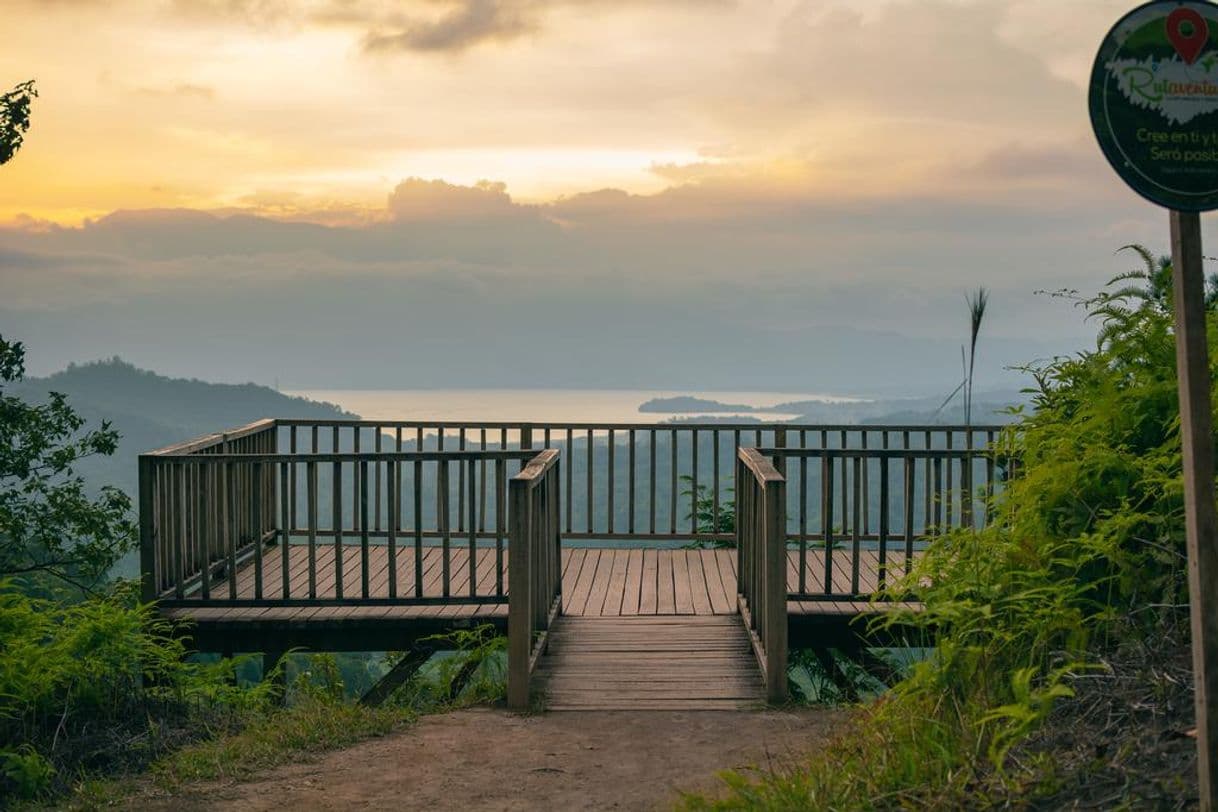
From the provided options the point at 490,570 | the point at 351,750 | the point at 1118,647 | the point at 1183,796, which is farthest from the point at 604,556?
the point at 1183,796

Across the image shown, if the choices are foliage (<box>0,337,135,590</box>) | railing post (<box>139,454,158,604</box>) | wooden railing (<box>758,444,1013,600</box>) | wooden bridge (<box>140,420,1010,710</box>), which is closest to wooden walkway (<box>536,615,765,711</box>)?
wooden bridge (<box>140,420,1010,710</box>)

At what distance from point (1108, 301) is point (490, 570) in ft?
20.5

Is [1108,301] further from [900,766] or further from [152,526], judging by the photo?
[152,526]

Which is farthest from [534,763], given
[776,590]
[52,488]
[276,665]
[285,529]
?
[52,488]

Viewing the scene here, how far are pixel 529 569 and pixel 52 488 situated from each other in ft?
28.5

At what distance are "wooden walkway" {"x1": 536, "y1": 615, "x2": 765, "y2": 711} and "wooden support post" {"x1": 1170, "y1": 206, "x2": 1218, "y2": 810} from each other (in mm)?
3615

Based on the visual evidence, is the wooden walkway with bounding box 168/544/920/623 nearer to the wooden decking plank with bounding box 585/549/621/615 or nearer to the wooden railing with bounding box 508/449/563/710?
the wooden decking plank with bounding box 585/549/621/615

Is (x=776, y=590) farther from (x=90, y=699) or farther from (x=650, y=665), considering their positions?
(x=90, y=699)

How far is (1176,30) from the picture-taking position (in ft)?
12.6

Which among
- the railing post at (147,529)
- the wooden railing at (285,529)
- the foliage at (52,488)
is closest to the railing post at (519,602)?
the wooden railing at (285,529)

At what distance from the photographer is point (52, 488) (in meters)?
13.5

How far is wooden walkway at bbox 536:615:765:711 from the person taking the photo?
7.12m

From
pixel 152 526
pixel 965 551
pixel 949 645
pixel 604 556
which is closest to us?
pixel 949 645

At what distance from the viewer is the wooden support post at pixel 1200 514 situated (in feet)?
11.9
